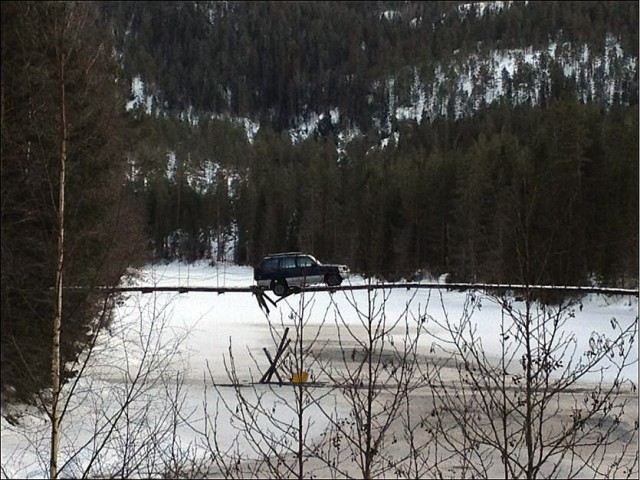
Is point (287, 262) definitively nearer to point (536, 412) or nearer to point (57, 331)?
point (57, 331)

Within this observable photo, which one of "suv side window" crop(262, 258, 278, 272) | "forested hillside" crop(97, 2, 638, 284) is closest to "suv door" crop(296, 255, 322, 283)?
"suv side window" crop(262, 258, 278, 272)

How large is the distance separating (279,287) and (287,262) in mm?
1406

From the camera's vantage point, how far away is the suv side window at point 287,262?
3281cm

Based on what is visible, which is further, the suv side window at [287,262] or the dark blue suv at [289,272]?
the suv side window at [287,262]

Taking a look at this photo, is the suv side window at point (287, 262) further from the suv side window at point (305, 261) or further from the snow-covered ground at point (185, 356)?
the snow-covered ground at point (185, 356)

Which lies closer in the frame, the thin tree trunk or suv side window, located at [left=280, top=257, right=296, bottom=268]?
the thin tree trunk

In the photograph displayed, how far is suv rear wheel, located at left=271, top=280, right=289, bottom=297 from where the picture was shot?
31.7 meters

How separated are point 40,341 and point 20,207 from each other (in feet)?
6.13

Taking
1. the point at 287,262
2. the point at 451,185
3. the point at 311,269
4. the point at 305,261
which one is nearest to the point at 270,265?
the point at 287,262

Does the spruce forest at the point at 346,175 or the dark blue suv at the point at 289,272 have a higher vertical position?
the spruce forest at the point at 346,175

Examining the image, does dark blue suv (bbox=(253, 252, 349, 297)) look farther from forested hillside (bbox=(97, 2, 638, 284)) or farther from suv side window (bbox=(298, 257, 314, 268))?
forested hillside (bbox=(97, 2, 638, 284))

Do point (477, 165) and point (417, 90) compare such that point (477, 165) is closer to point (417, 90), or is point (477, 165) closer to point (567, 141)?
point (567, 141)

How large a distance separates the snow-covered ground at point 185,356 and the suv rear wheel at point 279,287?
1203 mm

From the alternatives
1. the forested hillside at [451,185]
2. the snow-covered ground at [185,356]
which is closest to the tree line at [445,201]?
the forested hillside at [451,185]
